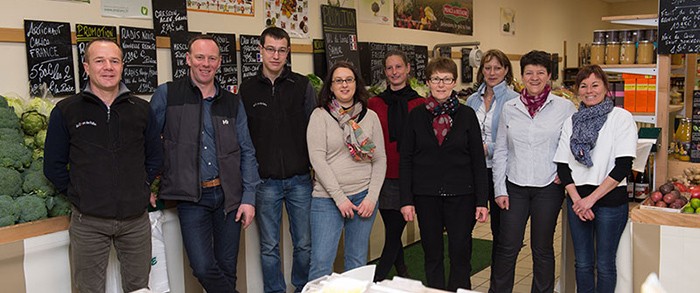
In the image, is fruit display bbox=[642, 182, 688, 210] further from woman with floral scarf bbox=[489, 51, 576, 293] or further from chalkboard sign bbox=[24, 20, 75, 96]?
chalkboard sign bbox=[24, 20, 75, 96]

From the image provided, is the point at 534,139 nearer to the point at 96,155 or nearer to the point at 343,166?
Result: the point at 343,166

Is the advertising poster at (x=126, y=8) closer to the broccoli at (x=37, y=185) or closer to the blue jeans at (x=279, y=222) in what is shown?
the broccoli at (x=37, y=185)

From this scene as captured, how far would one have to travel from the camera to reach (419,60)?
700 centimetres

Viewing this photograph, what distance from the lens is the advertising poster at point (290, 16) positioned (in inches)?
202

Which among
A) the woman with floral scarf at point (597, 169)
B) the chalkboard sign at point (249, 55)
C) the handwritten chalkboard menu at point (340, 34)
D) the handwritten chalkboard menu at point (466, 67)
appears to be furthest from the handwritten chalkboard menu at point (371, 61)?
the woman with floral scarf at point (597, 169)

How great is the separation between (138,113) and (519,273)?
3.25 metres

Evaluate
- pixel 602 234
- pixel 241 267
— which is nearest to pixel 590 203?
pixel 602 234

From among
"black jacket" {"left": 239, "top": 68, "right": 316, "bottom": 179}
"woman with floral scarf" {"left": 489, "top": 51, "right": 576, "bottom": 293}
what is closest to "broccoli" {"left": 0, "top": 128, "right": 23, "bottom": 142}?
"black jacket" {"left": 239, "top": 68, "right": 316, "bottom": 179}

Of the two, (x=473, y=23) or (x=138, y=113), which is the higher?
(x=473, y=23)

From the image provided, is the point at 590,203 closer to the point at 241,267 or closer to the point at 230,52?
the point at 241,267

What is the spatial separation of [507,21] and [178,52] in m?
5.90

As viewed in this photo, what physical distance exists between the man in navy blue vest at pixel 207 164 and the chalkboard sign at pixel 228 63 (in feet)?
3.79

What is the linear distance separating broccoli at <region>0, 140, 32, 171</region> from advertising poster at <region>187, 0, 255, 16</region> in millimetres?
1619

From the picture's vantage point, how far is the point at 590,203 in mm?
3479
